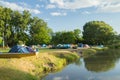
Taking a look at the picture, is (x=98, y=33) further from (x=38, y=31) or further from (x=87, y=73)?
(x=87, y=73)

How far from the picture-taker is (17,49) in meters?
42.3

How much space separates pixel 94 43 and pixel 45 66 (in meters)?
114

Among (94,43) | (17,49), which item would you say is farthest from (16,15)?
(17,49)

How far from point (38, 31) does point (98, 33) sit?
51.8 meters

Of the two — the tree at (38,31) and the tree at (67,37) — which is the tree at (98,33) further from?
the tree at (38,31)

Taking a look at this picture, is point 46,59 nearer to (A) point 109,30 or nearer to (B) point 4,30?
(B) point 4,30

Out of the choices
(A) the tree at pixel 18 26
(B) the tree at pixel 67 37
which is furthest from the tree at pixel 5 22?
(B) the tree at pixel 67 37

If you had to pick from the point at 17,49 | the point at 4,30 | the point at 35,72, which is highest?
the point at 4,30

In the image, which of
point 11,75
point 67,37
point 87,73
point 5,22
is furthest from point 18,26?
point 11,75

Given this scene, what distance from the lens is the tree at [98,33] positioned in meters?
148

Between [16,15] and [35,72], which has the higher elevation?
[16,15]

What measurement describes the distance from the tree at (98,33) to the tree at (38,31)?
138ft

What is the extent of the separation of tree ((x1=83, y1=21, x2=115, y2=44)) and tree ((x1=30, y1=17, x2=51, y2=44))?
4206 cm

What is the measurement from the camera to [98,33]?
→ 15250 centimetres
